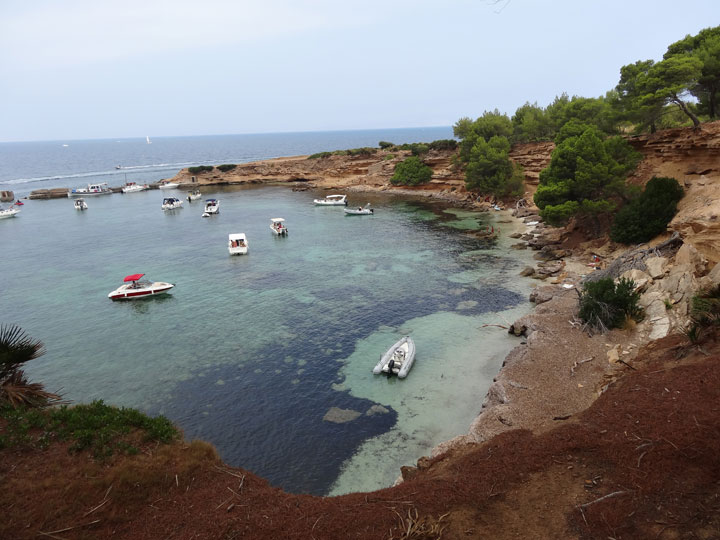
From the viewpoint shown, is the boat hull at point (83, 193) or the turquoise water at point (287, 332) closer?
the turquoise water at point (287, 332)

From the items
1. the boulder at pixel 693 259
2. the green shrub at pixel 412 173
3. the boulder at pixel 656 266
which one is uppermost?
the green shrub at pixel 412 173

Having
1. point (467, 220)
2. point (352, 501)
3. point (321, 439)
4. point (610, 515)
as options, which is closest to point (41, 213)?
point (467, 220)

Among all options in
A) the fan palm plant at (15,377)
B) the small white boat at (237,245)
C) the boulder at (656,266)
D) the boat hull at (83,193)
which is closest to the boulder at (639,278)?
the boulder at (656,266)

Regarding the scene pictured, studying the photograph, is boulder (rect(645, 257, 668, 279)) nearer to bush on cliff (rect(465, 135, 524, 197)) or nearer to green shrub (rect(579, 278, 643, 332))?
green shrub (rect(579, 278, 643, 332))

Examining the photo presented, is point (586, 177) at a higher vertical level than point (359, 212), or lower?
higher

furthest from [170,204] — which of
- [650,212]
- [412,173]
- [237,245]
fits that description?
[650,212]

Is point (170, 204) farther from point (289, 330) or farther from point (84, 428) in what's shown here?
point (84, 428)

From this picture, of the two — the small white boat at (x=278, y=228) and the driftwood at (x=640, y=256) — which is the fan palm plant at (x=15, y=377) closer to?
the driftwood at (x=640, y=256)
